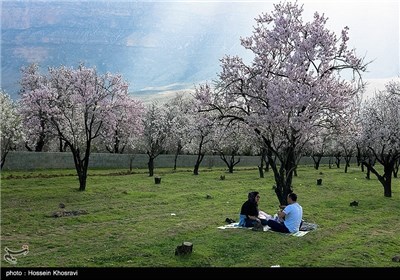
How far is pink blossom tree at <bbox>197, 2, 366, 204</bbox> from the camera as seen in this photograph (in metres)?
20.8

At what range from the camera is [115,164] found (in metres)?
65.9

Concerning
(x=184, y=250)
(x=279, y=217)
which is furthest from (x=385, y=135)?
(x=184, y=250)

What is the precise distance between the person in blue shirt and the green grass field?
1.86 feet

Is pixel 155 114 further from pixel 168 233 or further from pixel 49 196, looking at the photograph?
pixel 168 233

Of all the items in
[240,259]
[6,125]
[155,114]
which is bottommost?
[240,259]

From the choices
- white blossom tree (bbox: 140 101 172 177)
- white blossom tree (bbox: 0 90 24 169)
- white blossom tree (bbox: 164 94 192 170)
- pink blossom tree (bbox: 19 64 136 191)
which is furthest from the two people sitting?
white blossom tree (bbox: 164 94 192 170)

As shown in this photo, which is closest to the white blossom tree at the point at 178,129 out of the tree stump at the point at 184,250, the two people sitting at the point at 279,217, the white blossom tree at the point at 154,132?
the white blossom tree at the point at 154,132

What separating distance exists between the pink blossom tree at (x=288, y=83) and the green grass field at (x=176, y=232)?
201 inches

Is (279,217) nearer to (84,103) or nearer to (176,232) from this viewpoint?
(176,232)

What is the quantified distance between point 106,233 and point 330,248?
949 centimetres

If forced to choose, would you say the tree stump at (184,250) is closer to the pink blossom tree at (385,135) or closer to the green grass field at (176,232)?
the green grass field at (176,232)

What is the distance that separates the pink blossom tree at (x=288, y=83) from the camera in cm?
2078
